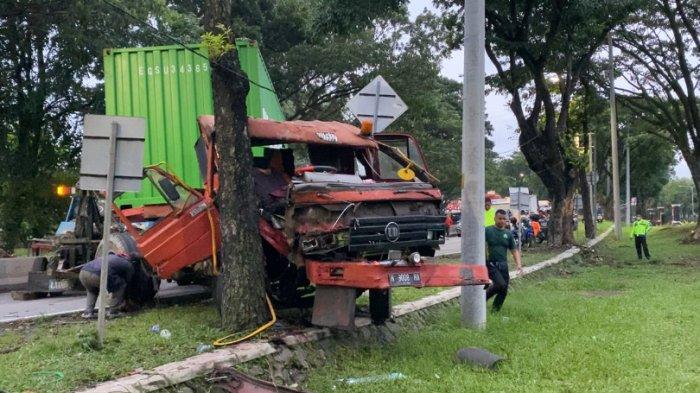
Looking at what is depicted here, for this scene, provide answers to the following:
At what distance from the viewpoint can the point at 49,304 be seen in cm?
1116

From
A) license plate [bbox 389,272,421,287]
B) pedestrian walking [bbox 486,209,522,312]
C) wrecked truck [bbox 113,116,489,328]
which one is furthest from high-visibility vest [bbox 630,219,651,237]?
license plate [bbox 389,272,421,287]

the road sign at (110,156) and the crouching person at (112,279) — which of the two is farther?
the crouching person at (112,279)

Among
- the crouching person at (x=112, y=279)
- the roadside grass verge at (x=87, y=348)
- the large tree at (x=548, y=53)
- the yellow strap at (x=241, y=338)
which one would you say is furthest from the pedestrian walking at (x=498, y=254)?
the large tree at (x=548, y=53)

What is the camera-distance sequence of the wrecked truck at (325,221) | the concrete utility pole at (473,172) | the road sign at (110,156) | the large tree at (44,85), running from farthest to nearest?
1. the large tree at (44,85)
2. the concrete utility pole at (473,172)
3. the wrecked truck at (325,221)
4. the road sign at (110,156)

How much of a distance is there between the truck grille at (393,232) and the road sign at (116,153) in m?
2.28

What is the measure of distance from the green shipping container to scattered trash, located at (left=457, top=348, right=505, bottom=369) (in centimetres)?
534

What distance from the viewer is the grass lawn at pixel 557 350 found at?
6.31 m

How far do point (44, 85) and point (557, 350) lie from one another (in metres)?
17.8

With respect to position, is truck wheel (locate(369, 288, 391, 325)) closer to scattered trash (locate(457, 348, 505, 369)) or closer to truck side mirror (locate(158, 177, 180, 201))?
scattered trash (locate(457, 348, 505, 369))

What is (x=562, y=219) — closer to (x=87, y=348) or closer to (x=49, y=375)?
(x=87, y=348)

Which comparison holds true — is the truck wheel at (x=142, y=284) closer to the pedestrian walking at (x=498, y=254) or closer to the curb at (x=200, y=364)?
the curb at (x=200, y=364)

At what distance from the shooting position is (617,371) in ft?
22.0

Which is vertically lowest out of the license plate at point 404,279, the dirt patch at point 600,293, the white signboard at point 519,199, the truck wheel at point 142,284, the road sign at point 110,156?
the dirt patch at point 600,293

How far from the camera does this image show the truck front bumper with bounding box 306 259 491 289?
6.68 m
